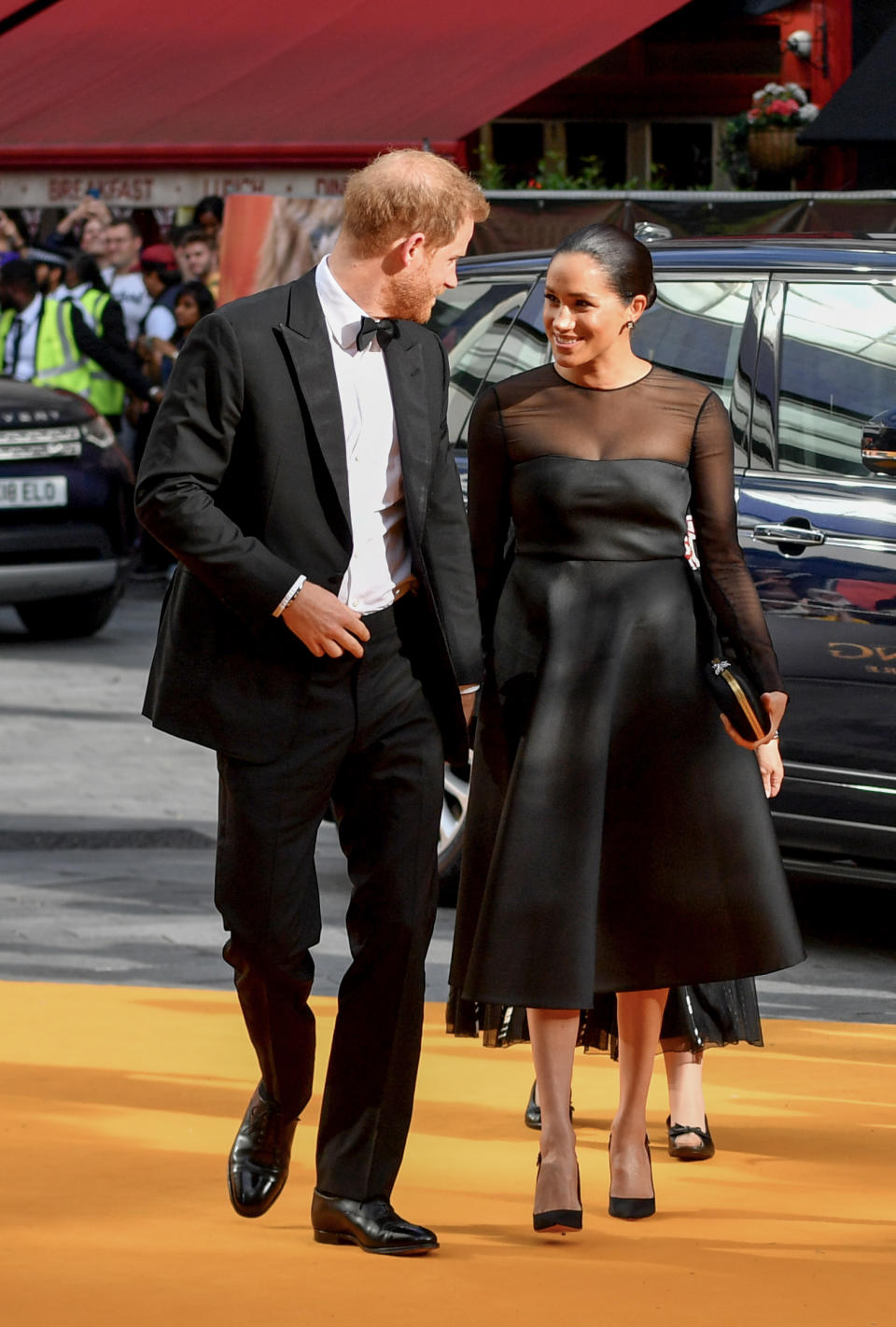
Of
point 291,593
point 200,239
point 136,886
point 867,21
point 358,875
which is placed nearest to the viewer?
point 291,593

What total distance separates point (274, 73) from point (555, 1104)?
43.3 ft

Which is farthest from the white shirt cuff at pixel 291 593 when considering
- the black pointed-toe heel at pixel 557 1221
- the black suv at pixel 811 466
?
the black suv at pixel 811 466

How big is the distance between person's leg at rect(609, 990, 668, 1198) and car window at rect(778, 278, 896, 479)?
2.35m

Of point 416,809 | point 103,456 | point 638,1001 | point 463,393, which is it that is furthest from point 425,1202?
point 103,456

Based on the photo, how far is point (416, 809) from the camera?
414 centimetres

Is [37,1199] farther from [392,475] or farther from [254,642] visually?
[392,475]

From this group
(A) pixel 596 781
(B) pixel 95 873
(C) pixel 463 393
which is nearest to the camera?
(A) pixel 596 781

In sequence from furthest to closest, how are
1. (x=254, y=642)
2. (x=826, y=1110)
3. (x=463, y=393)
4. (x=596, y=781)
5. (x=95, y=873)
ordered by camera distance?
Answer: 1. (x=95, y=873)
2. (x=463, y=393)
3. (x=826, y=1110)
4. (x=596, y=781)
5. (x=254, y=642)

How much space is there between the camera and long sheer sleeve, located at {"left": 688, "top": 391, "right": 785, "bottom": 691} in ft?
14.7

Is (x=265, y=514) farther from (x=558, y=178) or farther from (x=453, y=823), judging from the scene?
(x=558, y=178)

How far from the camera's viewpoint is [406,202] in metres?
3.97

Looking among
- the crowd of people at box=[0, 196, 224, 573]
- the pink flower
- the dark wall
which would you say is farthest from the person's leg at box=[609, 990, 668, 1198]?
the dark wall

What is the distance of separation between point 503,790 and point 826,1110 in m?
1.24

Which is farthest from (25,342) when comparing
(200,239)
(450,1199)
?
(450,1199)
